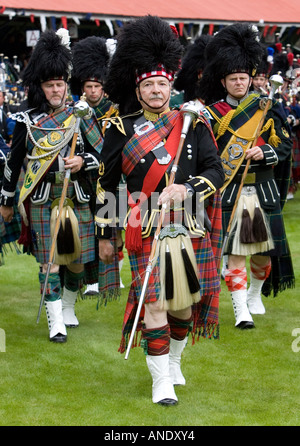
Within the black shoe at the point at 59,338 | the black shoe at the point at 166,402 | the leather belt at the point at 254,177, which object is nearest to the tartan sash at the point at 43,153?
the black shoe at the point at 59,338

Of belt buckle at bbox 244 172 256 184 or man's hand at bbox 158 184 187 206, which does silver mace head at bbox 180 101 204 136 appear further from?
belt buckle at bbox 244 172 256 184

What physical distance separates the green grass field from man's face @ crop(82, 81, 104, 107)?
1.61 m

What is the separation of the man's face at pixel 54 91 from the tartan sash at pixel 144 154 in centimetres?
150

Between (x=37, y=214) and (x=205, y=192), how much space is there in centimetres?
181

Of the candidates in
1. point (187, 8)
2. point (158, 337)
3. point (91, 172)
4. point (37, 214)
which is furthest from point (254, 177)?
point (187, 8)

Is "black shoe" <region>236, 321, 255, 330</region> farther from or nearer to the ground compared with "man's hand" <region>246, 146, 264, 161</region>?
nearer to the ground

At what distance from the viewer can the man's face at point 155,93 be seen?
4.44 m

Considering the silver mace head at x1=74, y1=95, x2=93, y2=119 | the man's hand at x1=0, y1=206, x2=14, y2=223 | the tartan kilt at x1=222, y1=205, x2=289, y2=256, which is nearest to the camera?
the silver mace head at x1=74, y1=95, x2=93, y2=119

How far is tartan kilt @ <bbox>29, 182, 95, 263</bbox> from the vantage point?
5.82m

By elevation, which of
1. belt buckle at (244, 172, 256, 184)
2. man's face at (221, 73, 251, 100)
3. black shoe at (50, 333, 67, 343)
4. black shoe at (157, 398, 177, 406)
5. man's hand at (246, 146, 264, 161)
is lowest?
black shoe at (50, 333, 67, 343)

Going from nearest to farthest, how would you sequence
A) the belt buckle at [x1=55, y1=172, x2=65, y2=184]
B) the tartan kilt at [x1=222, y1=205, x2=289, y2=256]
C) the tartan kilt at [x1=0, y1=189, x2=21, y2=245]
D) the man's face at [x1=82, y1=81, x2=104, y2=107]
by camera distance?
the belt buckle at [x1=55, y1=172, x2=65, y2=184]
the tartan kilt at [x1=222, y1=205, x2=289, y2=256]
the tartan kilt at [x1=0, y1=189, x2=21, y2=245]
the man's face at [x1=82, y1=81, x2=104, y2=107]

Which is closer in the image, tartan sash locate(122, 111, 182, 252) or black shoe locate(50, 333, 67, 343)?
tartan sash locate(122, 111, 182, 252)

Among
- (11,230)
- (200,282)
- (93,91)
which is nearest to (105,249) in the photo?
(200,282)

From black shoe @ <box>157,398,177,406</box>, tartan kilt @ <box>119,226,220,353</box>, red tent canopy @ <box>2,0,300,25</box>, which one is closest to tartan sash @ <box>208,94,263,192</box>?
tartan kilt @ <box>119,226,220,353</box>
